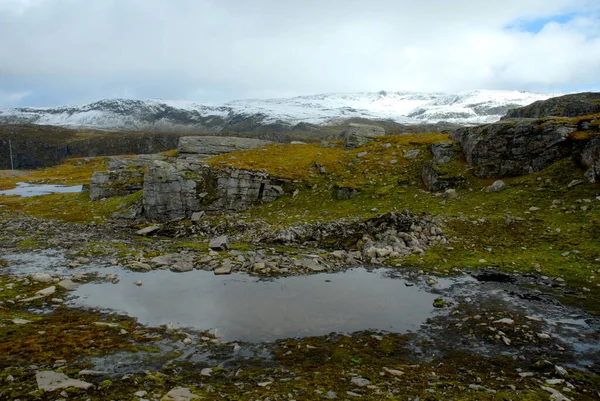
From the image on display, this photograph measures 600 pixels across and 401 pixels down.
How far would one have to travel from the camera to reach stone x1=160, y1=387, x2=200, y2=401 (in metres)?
8.51

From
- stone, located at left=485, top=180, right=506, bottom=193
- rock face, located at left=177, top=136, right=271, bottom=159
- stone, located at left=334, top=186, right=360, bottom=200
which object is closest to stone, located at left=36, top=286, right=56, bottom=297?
stone, located at left=334, top=186, right=360, bottom=200

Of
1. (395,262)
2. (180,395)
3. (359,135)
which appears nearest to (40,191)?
(359,135)

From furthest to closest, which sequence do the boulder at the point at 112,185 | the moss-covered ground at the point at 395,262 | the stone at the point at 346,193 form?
the boulder at the point at 112,185
the stone at the point at 346,193
the moss-covered ground at the point at 395,262

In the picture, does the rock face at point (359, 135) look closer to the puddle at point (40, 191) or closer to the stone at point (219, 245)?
the stone at point (219, 245)

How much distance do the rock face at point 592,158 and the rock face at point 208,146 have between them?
42.3 metres

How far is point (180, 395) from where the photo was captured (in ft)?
28.6

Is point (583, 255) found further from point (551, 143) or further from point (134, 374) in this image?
point (134, 374)

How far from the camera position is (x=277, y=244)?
26094mm

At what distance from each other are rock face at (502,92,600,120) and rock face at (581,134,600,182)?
13.4 m

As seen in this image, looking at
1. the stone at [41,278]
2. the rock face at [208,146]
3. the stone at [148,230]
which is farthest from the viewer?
the rock face at [208,146]

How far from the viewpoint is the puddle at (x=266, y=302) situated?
44.7 ft

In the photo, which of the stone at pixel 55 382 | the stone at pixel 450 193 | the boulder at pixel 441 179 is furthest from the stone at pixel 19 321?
the boulder at pixel 441 179

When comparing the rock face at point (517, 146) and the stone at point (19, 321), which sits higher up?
the rock face at point (517, 146)

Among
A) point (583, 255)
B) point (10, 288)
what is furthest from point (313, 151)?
point (10, 288)
